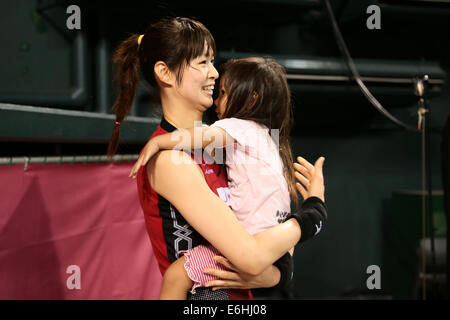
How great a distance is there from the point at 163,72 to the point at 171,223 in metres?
0.38

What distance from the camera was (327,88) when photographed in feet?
12.2

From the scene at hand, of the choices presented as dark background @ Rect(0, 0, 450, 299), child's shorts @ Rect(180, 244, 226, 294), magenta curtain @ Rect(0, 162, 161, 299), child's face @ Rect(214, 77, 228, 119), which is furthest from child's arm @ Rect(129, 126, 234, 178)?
dark background @ Rect(0, 0, 450, 299)

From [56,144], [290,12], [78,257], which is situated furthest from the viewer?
[290,12]

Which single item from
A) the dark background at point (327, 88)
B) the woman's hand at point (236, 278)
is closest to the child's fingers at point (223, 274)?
the woman's hand at point (236, 278)

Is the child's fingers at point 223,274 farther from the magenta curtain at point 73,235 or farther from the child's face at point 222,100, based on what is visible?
the magenta curtain at point 73,235

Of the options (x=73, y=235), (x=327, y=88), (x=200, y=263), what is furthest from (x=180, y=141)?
(x=327, y=88)

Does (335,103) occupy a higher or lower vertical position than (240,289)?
higher

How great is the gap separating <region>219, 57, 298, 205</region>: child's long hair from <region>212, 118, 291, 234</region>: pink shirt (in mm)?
36

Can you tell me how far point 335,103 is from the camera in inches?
153

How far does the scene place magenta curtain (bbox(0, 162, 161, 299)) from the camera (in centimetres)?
181

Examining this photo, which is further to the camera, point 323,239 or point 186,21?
point 323,239
